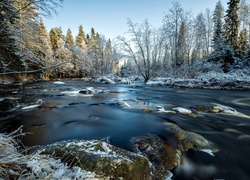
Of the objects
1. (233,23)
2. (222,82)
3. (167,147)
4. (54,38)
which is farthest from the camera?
(54,38)

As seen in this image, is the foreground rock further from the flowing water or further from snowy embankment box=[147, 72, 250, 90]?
snowy embankment box=[147, 72, 250, 90]

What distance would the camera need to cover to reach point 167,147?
2.83 m

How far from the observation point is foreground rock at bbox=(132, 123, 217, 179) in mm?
2377

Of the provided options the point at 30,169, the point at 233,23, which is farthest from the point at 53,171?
the point at 233,23

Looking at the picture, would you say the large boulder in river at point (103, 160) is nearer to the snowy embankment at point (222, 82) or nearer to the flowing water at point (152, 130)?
the flowing water at point (152, 130)

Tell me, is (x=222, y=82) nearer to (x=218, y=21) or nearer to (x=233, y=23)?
(x=233, y=23)

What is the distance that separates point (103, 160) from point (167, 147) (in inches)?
59.7

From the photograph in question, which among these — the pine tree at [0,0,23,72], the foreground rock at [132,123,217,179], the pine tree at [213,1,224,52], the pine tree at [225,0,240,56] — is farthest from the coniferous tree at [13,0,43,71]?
the pine tree at [213,1,224,52]

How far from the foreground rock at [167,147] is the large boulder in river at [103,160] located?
16.2 inches

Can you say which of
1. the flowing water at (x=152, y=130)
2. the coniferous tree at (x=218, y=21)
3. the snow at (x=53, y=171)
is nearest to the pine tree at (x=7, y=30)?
the snow at (x=53, y=171)

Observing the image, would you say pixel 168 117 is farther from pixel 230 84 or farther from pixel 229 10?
pixel 229 10

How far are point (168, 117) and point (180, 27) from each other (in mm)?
19549

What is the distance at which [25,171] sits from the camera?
1.37m

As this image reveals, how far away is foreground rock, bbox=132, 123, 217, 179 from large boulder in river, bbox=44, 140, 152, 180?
411mm
